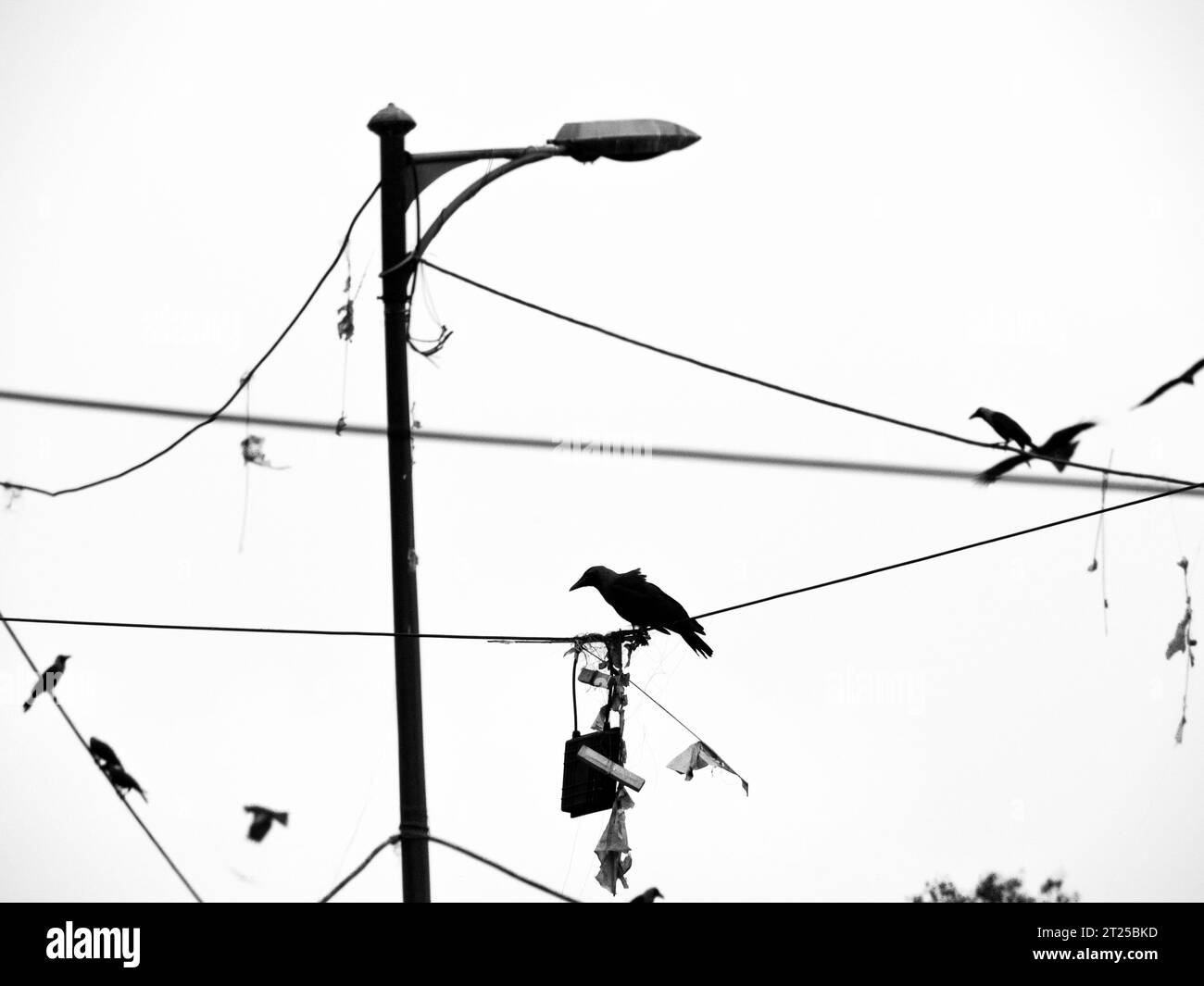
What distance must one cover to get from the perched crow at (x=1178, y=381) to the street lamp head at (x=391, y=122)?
9.91 ft

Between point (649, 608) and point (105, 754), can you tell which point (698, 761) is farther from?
point (105, 754)

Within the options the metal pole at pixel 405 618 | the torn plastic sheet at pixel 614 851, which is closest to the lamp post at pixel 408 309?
the metal pole at pixel 405 618

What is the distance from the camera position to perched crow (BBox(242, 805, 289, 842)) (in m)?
7.00

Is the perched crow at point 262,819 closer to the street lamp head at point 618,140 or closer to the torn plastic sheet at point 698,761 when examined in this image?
the torn plastic sheet at point 698,761

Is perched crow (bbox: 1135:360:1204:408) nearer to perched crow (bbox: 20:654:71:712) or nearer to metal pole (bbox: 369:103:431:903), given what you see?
metal pole (bbox: 369:103:431:903)

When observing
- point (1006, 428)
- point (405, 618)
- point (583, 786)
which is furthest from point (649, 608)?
point (405, 618)

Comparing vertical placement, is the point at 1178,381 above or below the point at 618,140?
below

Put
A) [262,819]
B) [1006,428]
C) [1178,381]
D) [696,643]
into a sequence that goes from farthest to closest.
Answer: [696,643] → [1006,428] → [262,819] → [1178,381]

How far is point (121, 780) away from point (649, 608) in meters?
2.96

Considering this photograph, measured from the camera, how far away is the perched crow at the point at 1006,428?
26.0ft

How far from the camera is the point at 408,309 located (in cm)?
651

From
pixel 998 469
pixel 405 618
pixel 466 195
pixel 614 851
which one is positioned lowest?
pixel 614 851
